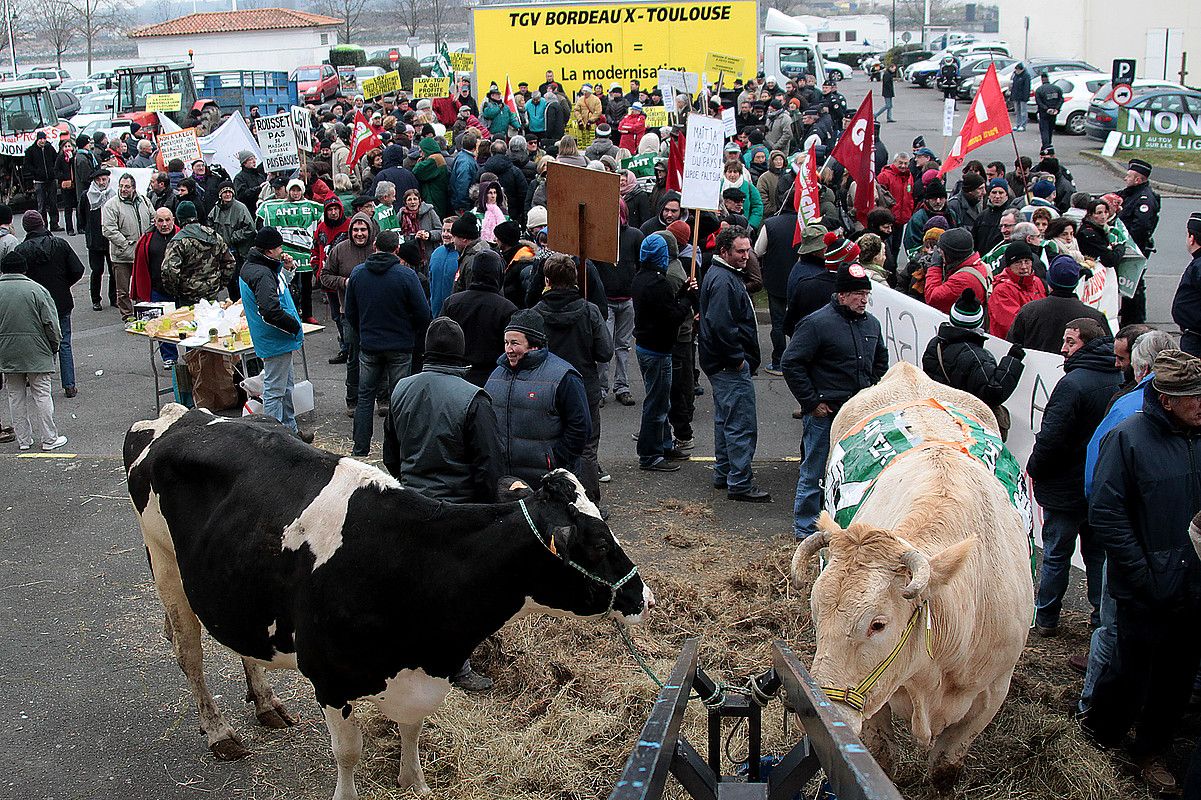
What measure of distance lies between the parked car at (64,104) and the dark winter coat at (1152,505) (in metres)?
35.4

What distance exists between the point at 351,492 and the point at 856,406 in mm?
3467

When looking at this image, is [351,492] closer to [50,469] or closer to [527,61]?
[50,469]

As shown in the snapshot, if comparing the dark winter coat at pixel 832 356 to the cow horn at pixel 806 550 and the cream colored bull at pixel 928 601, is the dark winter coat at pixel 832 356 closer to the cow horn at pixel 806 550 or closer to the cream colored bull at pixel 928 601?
the cream colored bull at pixel 928 601

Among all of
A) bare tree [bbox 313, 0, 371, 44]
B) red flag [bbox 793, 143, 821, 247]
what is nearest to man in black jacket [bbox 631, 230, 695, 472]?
red flag [bbox 793, 143, 821, 247]

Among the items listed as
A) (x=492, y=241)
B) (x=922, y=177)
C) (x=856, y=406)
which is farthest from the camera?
(x=922, y=177)

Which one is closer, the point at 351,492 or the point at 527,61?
the point at 351,492

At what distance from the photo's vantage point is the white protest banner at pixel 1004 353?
741 cm

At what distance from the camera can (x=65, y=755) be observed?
557 centimetres

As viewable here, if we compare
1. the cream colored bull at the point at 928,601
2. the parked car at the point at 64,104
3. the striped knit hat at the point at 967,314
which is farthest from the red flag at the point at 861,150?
the parked car at the point at 64,104

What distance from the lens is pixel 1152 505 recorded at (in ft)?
16.5

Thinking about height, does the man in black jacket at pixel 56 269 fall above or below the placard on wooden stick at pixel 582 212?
below

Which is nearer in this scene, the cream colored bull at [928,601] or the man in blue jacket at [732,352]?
the cream colored bull at [928,601]

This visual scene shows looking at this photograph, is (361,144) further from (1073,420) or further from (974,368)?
(1073,420)

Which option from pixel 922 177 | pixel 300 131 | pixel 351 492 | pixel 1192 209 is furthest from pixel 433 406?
pixel 1192 209
